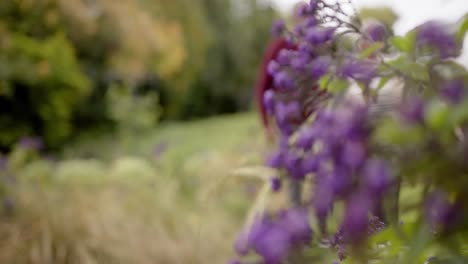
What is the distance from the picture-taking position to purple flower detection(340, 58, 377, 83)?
338mm

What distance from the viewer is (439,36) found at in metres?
0.31

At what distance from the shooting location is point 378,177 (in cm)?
24

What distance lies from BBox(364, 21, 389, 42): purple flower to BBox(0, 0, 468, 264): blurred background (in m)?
0.21

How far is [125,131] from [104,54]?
66.7 inches

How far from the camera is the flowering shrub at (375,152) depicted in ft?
0.80

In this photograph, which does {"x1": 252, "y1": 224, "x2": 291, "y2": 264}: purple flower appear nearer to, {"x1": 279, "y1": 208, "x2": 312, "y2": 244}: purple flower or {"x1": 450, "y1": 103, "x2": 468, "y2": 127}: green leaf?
{"x1": 279, "y1": 208, "x2": 312, "y2": 244}: purple flower

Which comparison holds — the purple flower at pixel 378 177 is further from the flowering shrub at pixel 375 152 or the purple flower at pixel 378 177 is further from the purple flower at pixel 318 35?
the purple flower at pixel 318 35

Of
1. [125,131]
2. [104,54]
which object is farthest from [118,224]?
[104,54]

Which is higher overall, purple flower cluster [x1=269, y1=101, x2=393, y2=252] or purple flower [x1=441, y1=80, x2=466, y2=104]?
purple flower [x1=441, y1=80, x2=466, y2=104]

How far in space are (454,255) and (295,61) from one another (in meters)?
0.20

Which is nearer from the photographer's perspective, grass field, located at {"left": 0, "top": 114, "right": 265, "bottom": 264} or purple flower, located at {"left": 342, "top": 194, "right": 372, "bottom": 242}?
purple flower, located at {"left": 342, "top": 194, "right": 372, "bottom": 242}

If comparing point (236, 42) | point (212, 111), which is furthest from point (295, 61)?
point (212, 111)

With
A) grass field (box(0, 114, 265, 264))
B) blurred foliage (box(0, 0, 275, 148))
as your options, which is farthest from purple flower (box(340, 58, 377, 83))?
blurred foliage (box(0, 0, 275, 148))

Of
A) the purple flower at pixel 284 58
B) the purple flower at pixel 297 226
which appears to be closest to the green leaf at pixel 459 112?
the purple flower at pixel 297 226
